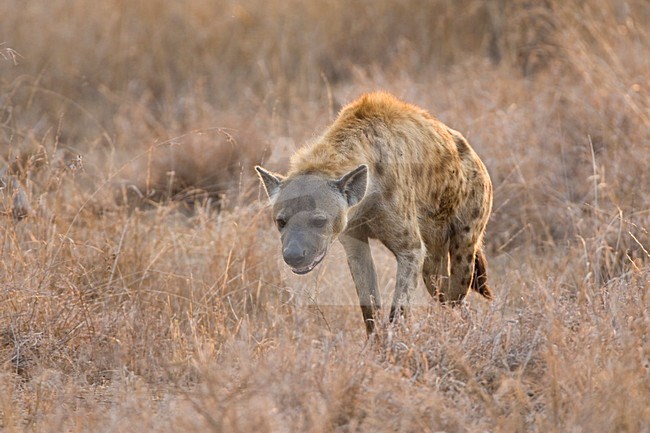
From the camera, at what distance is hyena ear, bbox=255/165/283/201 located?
14.5 ft

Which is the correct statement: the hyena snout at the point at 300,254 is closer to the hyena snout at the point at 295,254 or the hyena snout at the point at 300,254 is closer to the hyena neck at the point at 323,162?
the hyena snout at the point at 295,254

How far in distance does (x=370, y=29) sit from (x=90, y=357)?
662cm

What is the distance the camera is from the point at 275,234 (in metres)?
5.87

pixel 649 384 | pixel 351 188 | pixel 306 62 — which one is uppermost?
pixel 351 188

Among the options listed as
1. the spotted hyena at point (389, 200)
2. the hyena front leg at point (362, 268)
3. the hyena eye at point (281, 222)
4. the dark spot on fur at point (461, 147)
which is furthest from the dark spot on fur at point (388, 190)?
the dark spot on fur at point (461, 147)

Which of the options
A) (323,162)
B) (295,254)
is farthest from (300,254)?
(323,162)

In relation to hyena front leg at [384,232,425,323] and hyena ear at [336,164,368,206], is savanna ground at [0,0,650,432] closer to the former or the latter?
hyena front leg at [384,232,425,323]

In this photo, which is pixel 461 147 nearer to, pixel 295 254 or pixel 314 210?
pixel 314 210

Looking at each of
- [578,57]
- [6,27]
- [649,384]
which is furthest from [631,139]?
[6,27]

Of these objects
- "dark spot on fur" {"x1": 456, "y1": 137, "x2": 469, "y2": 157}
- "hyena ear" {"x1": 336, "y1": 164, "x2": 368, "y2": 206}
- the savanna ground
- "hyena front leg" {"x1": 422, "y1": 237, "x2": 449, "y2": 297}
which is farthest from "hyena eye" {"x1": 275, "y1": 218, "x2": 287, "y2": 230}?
"dark spot on fur" {"x1": 456, "y1": 137, "x2": 469, "y2": 157}

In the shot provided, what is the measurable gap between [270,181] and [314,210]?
0.99 ft

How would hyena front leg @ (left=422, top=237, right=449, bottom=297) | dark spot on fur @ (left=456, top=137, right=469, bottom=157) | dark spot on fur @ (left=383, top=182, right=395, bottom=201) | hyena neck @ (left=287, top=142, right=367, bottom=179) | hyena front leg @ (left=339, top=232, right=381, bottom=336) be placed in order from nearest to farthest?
1. hyena neck @ (left=287, top=142, right=367, bottom=179)
2. dark spot on fur @ (left=383, top=182, right=395, bottom=201)
3. hyena front leg @ (left=339, top=232, right=381, bottom=336)
4. hyena front leg @ (left=422, top=237, right=449, bottom=297)
5. dark spot on fur @ (left=456, top=137, right=469, bottom=157)

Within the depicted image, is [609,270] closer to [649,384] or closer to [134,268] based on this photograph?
[649,384]

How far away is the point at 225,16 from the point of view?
10617 mm
